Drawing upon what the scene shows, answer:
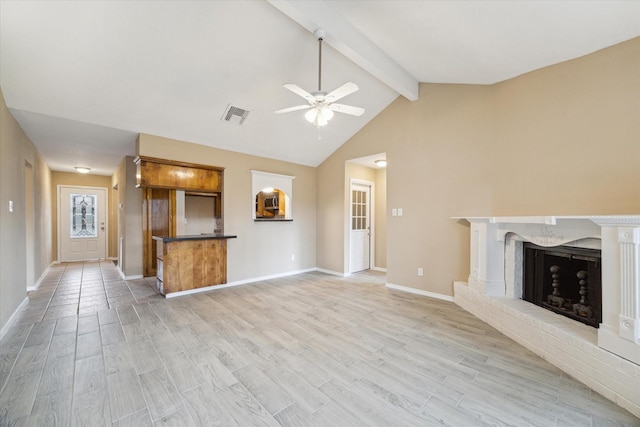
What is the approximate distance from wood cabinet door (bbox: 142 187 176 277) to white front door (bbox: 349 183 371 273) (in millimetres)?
3953

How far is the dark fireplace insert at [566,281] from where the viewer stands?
2.38m

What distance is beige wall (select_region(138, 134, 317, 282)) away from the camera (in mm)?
4344

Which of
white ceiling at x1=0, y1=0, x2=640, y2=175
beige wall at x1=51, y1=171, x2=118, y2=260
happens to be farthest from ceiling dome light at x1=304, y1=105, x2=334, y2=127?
beige wall at x1=51, y1=171, x2=118, y2=260

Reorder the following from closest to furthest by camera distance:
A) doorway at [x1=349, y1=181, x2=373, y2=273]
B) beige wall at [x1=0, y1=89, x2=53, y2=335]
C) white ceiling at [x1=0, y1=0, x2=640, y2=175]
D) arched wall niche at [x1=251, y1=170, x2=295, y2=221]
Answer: white ceiling at [x1=0, y1=0, x2=640, y2=175] → beige wall at [x1=0, y1=89, x2=53, y2=335] → arched wall niche at [x1=251, y1=170, x2=295, y2=221] → doorway at [x1=349, y1=181, x2=373, y2=273]

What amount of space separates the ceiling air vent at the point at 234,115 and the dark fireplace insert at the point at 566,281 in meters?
4.20

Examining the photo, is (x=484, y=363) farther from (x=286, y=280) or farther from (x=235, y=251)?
(x=235, y=251)

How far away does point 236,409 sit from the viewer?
1.70 metres

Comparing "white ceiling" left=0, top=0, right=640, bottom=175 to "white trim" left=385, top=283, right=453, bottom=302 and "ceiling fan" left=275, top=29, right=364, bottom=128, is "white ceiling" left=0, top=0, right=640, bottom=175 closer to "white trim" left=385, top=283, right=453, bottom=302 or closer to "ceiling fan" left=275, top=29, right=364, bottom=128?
"ceiling fan" left=275, top=29, right=364, bottom=128

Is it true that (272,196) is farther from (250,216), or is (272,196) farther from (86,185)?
(86,185)

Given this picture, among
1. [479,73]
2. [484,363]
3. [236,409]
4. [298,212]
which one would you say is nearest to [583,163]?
[479,73]

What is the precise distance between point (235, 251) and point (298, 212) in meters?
1.63

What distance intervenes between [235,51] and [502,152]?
3552 millimetres

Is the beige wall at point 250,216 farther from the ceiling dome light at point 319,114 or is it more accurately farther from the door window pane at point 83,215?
the door window pane at point 83,215

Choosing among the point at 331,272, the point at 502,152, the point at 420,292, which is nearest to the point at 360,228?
the point at 331,272
